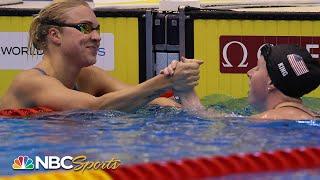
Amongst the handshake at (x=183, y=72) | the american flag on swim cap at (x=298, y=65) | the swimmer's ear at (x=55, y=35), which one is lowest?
the handshake at (x=183, y=72)

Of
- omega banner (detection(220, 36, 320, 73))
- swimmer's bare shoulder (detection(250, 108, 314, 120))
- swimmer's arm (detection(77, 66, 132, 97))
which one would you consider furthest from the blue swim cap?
omega banner (detection(220, 36, 320, 73))

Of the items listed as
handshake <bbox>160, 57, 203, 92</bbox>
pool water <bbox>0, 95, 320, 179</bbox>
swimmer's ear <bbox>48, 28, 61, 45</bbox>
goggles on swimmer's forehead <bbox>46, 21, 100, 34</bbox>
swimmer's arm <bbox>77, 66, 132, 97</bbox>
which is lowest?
pool water <bbox>0, 95, 320, 179</bbox>

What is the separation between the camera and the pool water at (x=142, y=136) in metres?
3.94

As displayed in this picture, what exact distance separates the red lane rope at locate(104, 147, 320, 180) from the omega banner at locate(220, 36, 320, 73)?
3112mm

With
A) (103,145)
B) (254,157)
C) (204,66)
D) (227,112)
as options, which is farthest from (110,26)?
(254,157)

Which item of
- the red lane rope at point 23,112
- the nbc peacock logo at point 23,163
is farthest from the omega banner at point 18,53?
the nbc peacock logo at point 23,163

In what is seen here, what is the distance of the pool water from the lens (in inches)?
155

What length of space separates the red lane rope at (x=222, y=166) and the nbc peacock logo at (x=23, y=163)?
47 centimetres

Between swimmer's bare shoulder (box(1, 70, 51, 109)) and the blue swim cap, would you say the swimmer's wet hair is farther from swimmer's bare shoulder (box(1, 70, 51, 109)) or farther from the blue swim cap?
the blue swim cap

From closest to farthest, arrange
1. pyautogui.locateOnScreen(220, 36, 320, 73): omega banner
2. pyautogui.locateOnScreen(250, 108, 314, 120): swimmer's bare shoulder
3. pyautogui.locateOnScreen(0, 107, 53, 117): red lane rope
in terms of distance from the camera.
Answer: pyautogui.locateOnScreen(250, 108, 314, 120): swimmer's bare shoulder
pyautogui.locateOnScreen(0, 107, 53, 117): red lane rope
pyautogui.locateOnScreen(220, 36, 320, 73): omega banner

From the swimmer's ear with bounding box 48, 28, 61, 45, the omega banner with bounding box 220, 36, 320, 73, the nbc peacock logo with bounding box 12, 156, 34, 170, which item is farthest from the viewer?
the omega banner with bounding box 220, 36, 320, 73

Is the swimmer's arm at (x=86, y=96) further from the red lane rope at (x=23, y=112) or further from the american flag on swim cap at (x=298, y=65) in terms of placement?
the american flag on swim cap at (x=298, y=65)

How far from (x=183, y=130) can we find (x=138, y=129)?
0.26 metres

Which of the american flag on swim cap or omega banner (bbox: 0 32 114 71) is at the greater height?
the american flag on swim cap
